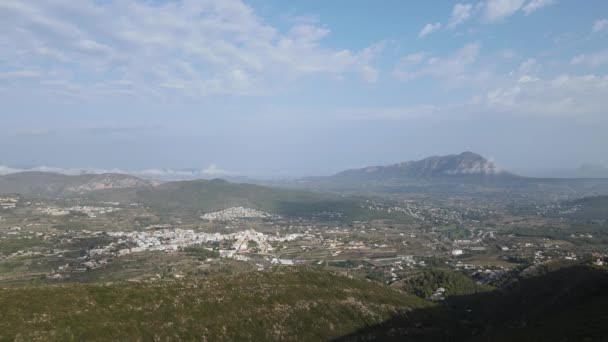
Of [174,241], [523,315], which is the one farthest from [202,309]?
[174,241]

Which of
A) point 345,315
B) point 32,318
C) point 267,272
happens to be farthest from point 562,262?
point 32,318

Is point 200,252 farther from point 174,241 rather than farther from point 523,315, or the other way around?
point 523,315

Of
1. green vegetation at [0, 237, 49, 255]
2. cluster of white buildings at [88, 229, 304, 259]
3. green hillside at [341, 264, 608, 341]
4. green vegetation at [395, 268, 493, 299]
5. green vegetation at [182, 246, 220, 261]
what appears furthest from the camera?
cluster of white buildings at [88, 229, 304, 259]

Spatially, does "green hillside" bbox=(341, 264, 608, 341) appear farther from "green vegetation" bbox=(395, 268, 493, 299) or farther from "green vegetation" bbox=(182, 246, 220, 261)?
"green vegetation" bbox=(182, 246, 220, 261)

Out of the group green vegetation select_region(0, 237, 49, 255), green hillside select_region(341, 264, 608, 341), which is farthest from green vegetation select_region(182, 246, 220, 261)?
green hillside select_region(341, 264, 608, 341)

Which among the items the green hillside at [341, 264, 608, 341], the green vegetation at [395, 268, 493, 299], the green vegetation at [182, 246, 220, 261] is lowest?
the green vegetation at [182, 246, 220, 261]

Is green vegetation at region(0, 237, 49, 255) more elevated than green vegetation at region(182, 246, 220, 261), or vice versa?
green vegetation at region(0, 237, 49, 255)
